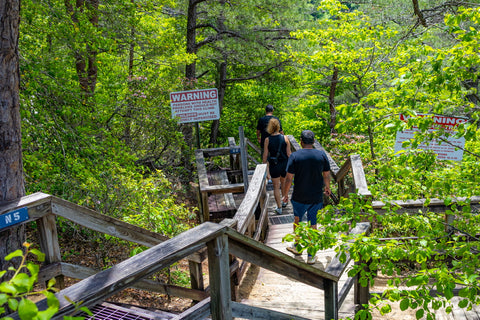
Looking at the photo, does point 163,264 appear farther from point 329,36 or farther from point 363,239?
point 329,36

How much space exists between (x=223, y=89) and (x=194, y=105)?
4.96 metres

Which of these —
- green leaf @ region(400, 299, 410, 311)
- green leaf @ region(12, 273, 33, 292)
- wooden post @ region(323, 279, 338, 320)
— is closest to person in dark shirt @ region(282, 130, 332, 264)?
wooden post @ region(323, 279, 338, 320)

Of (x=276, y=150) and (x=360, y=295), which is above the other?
(x=276, y=150)

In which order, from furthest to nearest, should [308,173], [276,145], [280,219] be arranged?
[280,219] < [276,145] < [308,173]

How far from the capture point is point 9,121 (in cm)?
310

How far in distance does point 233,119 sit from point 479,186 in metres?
11.9

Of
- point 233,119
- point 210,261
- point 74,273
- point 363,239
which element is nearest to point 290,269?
point 363,239

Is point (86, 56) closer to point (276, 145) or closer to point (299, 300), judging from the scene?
point (276, 145)

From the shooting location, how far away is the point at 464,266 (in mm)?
2877

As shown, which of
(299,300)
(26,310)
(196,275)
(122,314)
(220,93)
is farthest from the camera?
(220,93)

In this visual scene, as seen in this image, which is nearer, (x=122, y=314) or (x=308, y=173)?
(x=122, y=314)

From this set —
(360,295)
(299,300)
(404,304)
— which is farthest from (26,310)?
(299,300)

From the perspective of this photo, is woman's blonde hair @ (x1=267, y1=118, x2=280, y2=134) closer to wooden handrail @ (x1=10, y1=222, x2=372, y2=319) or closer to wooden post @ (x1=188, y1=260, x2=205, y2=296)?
wooden post @ (x1=188, y1=260, x2=205, y2=296)

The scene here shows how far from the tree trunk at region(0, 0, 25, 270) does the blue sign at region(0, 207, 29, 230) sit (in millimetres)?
194
